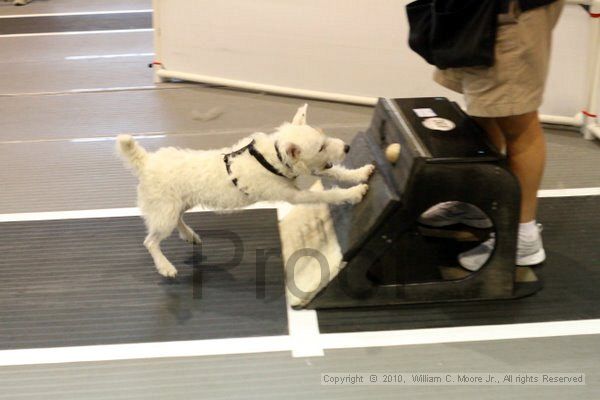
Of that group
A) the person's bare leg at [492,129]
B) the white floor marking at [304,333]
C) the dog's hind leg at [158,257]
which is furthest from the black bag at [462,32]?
the dog's hind leg at [158,257]

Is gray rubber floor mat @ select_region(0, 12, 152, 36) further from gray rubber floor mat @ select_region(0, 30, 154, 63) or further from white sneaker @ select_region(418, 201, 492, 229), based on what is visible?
white sneaker @ select_region(418, 201, 492, 229)

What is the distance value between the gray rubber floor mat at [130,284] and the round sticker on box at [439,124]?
0.75 m

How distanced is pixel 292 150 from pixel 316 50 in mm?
1927

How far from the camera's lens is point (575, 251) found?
2.24 metres

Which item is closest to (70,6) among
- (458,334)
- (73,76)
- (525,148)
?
(73,76)

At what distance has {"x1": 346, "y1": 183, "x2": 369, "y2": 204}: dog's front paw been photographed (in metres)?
2.04

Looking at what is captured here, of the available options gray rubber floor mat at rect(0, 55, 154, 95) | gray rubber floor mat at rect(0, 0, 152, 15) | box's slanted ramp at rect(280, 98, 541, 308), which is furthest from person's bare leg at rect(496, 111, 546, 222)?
gray rubber floor mat at rect(0, 0, 152, 15)

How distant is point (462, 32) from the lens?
70.2 inches

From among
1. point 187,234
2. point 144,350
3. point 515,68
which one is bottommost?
point 144,350

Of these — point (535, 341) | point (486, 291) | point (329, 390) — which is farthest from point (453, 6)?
point (329, 390)

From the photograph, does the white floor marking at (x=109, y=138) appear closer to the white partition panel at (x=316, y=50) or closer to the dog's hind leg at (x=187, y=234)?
the white partition panel at (x=316, y=50)

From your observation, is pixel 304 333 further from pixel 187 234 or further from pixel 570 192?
pixel 570 192

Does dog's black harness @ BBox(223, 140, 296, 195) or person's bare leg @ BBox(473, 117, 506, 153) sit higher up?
person's bare leg @ BBox(473, 117, 506, 153)

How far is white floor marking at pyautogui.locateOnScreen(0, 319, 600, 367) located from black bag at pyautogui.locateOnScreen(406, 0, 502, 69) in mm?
839
